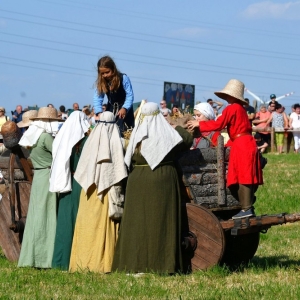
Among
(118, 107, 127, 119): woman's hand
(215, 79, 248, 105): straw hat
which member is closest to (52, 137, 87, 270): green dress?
(118, 107, 127, 119): woman's hand

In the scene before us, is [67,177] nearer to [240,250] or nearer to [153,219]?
[153,219]

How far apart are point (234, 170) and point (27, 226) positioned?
8.91 ft

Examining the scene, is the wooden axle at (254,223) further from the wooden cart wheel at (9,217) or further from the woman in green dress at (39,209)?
the wooden cart wheel at (9,217)

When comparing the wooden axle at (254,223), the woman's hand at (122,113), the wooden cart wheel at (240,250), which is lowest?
the wooden cart wheel at (240,250)

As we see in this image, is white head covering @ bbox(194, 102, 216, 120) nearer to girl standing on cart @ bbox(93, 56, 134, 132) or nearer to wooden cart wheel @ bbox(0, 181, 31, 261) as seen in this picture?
girl standing on cart @ bbox(93, 56, 134, 132)

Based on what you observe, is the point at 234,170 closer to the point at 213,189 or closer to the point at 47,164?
the point at 213,189

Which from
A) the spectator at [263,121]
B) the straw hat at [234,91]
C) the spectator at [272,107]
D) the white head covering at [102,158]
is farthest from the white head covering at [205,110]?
the spectator at [272,107]

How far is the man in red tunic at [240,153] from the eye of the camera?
369 inches

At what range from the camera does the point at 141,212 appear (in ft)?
31.2

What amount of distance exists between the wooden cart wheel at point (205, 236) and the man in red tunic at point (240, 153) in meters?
0.27

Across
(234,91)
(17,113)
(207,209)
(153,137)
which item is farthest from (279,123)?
(153,137)

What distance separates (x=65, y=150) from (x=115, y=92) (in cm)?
105

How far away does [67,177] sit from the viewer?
10273mm

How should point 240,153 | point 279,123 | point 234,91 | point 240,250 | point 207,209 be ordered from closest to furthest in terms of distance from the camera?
point 240,153, point 207,209, point 234,91, point 240,250, point 279,123
